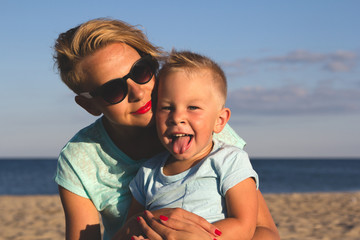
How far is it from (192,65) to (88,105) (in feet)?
2.79

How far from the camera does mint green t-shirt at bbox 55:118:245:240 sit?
2.95m

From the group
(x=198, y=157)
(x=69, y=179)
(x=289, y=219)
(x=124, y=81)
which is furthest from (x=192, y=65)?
(x=289, y=219)

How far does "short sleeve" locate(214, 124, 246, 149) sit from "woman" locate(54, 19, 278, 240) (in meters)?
A: 0.01

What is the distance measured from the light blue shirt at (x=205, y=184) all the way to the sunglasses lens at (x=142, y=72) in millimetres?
601

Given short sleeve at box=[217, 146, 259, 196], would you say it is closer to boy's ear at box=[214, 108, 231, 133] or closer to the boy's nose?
boy's ear at box=[214, 108, 231, 133]

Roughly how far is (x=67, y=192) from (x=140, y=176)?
1.75 ft

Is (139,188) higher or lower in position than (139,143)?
lower

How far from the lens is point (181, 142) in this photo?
2637 millimetres

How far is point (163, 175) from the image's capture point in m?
2.73

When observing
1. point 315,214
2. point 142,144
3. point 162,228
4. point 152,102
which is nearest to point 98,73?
point 152,102

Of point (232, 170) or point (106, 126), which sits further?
point (106, 126)

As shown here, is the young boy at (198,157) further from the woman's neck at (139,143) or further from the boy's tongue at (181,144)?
the woman's neck at (139,143)

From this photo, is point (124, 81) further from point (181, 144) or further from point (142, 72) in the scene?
point (181, 144)

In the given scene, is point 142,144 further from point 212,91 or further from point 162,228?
point 162,228
